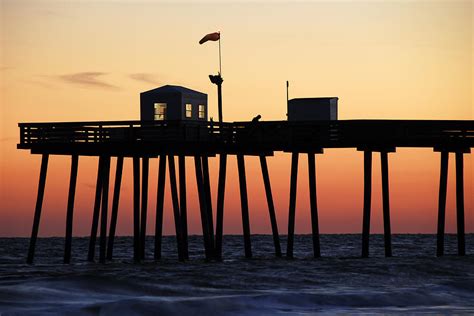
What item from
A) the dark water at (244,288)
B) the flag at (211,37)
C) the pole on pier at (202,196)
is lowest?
the dark water at (244,288)

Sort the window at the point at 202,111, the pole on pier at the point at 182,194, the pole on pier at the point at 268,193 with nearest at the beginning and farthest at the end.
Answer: the pole on pier at the point at 182,194 < the pole on pier at the point at 268,193 < the window at the point at 202,111

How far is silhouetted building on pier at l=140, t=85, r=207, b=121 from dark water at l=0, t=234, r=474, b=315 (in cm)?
679

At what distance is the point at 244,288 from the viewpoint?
45812mm

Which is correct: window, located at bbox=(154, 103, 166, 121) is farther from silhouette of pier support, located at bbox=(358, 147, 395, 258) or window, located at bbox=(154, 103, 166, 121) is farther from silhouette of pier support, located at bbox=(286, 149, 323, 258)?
silhouette of pier support, located at bbox=(358, 147, 395, 258)

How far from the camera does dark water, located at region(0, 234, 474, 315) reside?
39594 millimetres

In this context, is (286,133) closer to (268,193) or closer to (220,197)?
(220,197)

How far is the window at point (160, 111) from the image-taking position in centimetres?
5603

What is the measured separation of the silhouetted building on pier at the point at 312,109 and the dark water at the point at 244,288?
6.76 metres

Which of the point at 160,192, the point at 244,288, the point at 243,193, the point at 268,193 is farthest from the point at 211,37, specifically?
the point at 244,288

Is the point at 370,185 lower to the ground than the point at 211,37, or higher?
lower

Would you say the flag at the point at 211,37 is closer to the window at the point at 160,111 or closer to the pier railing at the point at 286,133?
the window at the point at 160,111

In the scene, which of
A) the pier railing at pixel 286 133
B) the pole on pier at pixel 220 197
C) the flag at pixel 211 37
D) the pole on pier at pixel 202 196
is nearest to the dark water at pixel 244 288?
the pole on pier at pixel 220 197

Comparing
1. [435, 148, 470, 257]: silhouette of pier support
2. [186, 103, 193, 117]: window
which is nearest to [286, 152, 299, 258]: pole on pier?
[186, 103, 193, 117]: window

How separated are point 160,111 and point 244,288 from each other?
12996 mm
